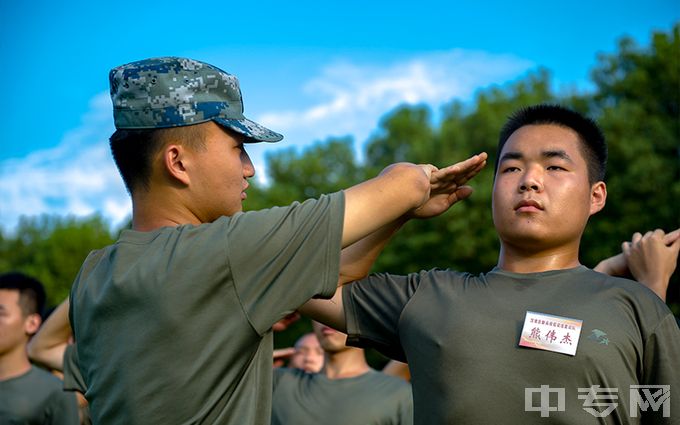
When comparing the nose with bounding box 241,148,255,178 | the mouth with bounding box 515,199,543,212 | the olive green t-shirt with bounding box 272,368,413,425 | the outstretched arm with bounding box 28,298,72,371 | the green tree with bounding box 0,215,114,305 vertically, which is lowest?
the green tree with bounding box 0,215,114,305

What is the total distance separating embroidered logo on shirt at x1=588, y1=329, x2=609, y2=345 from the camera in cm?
332

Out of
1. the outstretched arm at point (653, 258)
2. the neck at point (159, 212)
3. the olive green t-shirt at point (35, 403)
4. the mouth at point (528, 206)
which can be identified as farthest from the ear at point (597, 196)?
the olive green t-shirt at point (35, 403)

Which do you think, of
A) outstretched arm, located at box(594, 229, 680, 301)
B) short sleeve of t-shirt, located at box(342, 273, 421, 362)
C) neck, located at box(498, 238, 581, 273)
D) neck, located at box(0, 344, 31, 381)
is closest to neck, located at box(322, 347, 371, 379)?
neck, located at box(0, 344, 31, 381)

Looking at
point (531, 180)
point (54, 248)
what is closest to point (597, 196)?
point (531, 180)

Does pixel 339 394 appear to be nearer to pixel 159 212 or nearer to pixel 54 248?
pixel 159 212

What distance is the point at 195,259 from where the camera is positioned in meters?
2.90

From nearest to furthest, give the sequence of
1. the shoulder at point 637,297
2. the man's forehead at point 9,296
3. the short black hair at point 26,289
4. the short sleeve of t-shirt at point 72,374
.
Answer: the shoulder at point 637,297 → the short sleeve of t-shirt at point 72,374 → the man's forehead at point 9,296 → the short black hair at point 26,289

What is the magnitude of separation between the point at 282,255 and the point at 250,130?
615mm

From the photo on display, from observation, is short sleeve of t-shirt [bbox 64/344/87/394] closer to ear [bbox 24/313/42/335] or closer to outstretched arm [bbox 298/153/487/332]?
ear [bbox 24/313/42/335]

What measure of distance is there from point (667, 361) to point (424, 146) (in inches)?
1171

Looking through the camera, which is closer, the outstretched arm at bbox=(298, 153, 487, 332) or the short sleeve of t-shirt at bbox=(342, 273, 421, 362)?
the outstretched arm at bbox=(298, 153, 487, 332)

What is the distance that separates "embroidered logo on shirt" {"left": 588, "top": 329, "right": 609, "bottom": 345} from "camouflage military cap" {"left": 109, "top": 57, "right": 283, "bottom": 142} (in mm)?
1550

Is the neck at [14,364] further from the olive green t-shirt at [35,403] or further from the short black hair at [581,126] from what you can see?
the short black hair at [581,126]

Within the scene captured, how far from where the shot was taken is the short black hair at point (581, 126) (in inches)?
157
